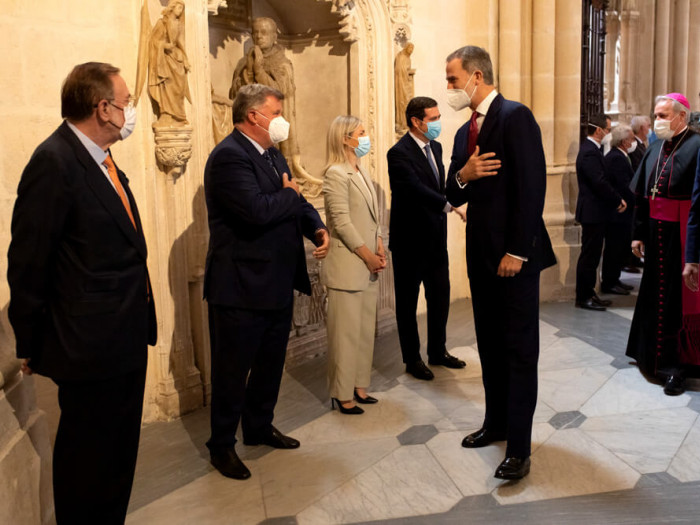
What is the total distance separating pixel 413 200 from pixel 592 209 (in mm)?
2826

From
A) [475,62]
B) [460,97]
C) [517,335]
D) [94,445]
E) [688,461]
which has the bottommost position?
[688,461]

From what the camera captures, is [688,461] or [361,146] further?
[361,146]

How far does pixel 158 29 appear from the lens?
4.11 m

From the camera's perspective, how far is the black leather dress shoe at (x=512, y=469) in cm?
351

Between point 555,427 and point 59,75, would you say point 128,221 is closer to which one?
point 59,75

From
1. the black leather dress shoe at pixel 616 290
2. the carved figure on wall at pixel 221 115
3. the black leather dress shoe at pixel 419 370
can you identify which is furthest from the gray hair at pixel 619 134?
the carved figure on wall at pixel 221 115

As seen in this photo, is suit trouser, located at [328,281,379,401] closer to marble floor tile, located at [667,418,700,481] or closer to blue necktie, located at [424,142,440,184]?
blue necktie, located at [424,142,440,184]

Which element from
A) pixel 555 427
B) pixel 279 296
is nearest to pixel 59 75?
pixel 279 296

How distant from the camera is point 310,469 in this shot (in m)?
3.75

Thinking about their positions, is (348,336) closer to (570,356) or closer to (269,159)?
(269,159)

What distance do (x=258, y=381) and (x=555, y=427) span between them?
65.2 inches

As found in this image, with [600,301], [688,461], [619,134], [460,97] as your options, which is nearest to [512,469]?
[688,461]

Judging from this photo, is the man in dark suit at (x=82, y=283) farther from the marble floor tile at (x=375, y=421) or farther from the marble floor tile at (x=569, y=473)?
the marble floor tile at (x=569, y=473)

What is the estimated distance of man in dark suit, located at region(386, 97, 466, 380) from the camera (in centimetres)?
496
